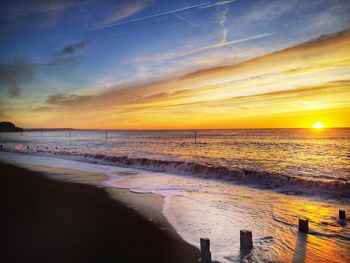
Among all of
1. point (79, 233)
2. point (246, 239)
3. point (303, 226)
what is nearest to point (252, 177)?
point (303, 226)

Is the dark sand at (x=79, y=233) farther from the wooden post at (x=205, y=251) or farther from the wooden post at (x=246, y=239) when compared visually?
the wooden post at (x=246, y=239)

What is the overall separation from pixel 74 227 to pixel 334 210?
9.45m

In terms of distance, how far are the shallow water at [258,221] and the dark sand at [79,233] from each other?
97 centimetres

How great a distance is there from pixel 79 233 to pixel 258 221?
218 inches

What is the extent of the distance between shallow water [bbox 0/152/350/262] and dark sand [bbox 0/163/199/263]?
97 cm

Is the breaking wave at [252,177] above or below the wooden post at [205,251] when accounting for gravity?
below

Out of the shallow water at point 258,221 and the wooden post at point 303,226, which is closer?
the shallow water at point 258,221

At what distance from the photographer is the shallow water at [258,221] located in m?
5.95

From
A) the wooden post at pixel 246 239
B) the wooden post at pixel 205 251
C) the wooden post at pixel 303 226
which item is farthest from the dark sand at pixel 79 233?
the wooden post at pixel 303 226

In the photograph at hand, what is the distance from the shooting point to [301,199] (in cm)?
1171

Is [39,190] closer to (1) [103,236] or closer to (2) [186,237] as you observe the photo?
(1) [103,236]

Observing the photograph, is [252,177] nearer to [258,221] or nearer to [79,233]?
[258,221]

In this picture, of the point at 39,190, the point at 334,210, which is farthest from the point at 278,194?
the point at 39,190

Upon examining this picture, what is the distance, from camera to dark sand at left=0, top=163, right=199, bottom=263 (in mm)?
5742
